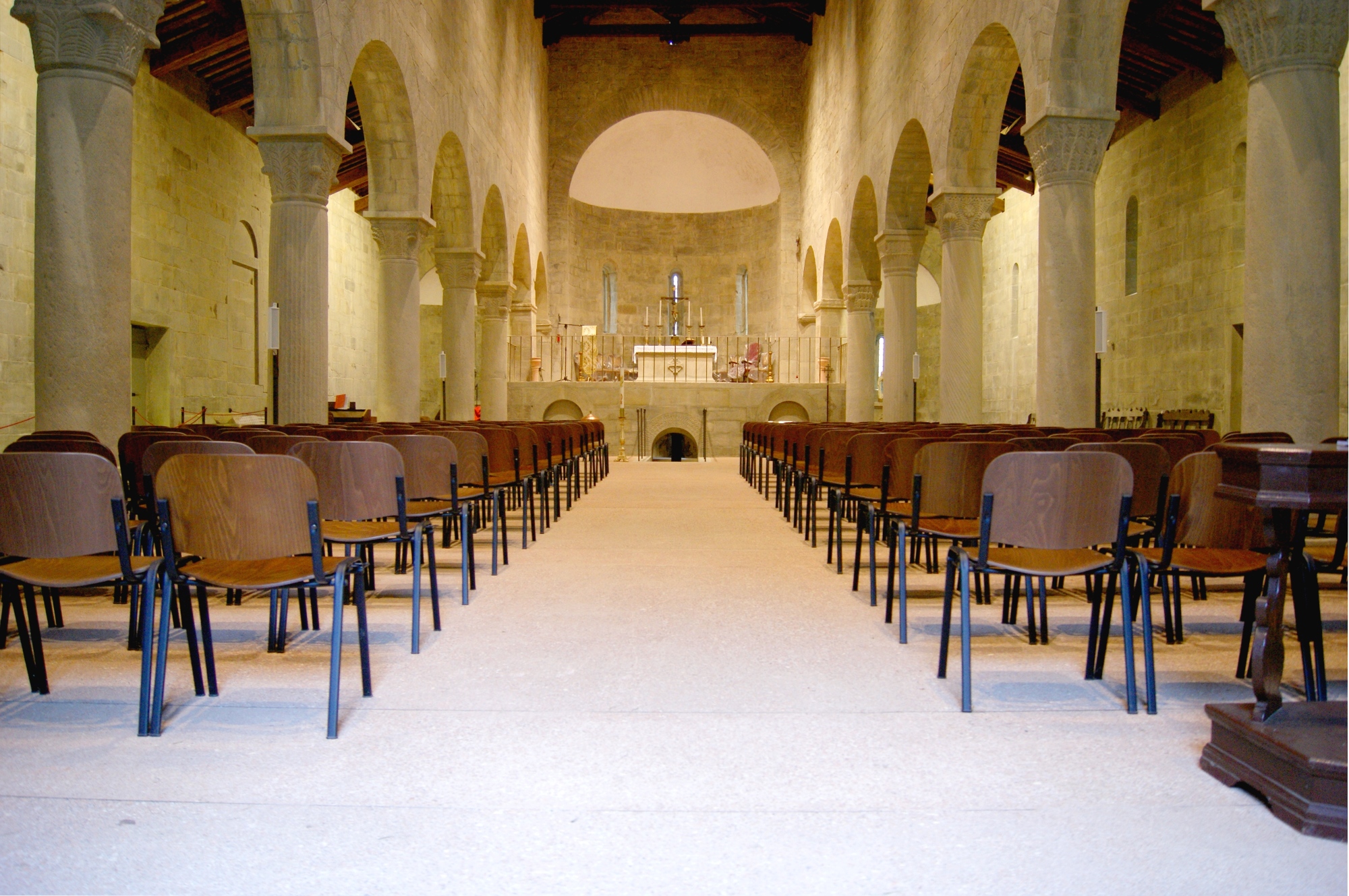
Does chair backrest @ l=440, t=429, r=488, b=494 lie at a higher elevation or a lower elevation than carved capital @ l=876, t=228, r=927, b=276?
lower

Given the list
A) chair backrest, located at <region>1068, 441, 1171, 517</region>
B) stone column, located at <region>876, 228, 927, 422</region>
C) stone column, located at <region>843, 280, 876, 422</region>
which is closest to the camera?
chair backrest, located at <region>1068, 441, 1171, 517</region>

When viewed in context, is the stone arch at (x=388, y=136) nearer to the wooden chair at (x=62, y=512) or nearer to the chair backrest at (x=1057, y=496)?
the wooden chair at (x=62, y=512)

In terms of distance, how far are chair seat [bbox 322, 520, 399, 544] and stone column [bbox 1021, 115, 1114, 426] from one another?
6.54 meters

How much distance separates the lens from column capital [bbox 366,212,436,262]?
473 inches

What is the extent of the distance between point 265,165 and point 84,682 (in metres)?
6.68

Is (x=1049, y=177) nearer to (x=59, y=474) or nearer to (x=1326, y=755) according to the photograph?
(x=1326, y=755)

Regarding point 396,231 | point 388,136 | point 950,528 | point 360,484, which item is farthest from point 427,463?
point 388,136

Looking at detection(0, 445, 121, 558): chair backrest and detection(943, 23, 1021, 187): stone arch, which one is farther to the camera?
detection(943, 23, 1021, 187): stone arch

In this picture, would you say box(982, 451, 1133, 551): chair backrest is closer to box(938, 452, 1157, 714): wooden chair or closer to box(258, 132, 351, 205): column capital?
box(938, 452, 1157, 714): wooden chair

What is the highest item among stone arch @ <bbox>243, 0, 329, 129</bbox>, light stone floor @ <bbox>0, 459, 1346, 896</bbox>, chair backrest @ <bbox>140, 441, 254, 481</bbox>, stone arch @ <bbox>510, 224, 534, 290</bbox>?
stone arch @ <bbox>510, 224, 534, 290</bbox>

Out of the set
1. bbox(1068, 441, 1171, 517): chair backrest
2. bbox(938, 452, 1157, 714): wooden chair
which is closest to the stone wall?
bbox(1068, 441, 1171, 517): chair backrest

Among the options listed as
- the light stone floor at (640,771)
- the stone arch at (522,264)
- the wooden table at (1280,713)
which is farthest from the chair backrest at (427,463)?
the stone arch at (522,264)

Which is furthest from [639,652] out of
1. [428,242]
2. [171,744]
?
[428,242]

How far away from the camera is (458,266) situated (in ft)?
50.6
